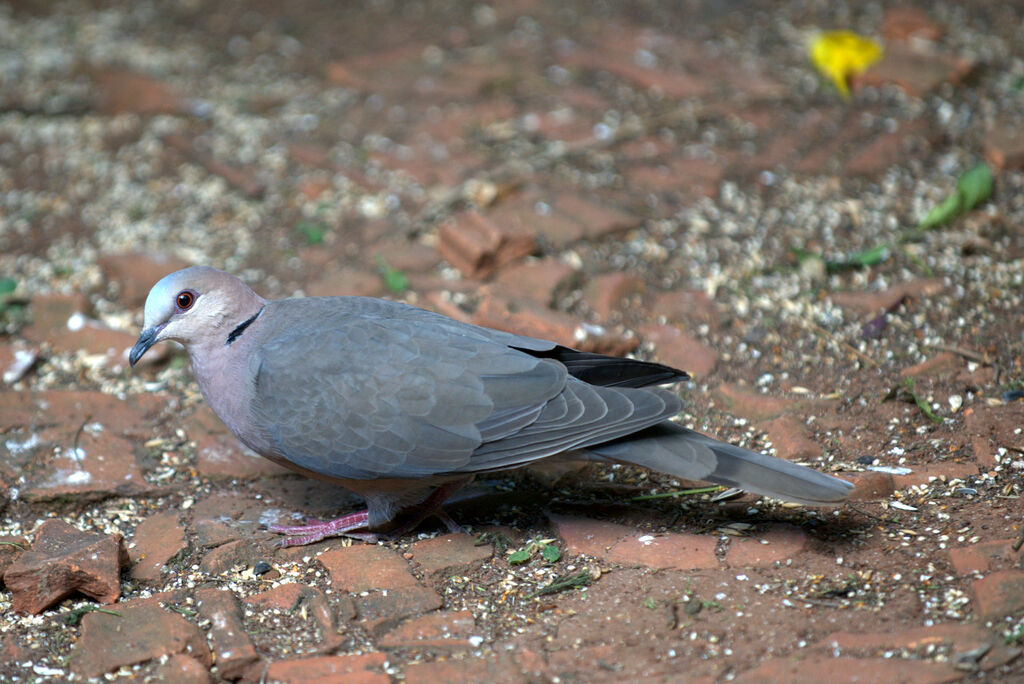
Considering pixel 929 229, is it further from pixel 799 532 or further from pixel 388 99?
pixel 388 99

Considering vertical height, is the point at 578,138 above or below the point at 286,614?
above

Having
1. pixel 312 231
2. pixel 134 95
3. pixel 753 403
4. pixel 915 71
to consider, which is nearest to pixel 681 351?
pixel 753 403

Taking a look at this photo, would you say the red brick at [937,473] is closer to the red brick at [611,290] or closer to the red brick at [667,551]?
the red brick at [667,551]

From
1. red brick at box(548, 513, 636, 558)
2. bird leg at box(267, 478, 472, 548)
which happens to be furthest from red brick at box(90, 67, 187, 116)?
red brick at box(548, 513, 636, 558)

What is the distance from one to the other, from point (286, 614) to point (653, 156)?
3069 mm

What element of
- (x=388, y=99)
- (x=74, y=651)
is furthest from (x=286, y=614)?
(x=388, y=99)

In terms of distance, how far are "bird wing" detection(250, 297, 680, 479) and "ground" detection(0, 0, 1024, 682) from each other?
328mm

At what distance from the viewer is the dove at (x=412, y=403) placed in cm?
281

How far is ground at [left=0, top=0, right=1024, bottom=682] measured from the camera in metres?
2.55

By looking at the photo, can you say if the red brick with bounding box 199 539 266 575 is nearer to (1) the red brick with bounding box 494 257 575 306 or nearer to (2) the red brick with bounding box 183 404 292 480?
(2) the red brick with bounding box 183 404 292 480

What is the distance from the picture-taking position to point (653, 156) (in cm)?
489

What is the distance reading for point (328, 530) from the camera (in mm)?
3094

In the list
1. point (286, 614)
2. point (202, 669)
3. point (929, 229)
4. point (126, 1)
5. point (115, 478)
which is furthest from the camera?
point (126, 1)

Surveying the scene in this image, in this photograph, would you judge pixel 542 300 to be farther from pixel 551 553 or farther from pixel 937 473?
pixel 937 473
